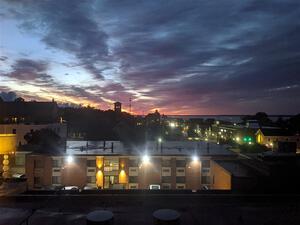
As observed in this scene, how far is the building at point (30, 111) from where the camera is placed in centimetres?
5797

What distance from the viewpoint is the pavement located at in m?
10.6

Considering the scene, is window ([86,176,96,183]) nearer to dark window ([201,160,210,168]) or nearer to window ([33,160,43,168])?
window ([33,160,43,168])

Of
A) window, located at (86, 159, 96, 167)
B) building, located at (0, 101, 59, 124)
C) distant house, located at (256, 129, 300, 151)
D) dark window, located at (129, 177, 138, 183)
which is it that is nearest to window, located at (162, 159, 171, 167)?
dark window, located at (129, 177, 138, 183)

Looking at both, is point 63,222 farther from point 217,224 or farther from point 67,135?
point 67,135

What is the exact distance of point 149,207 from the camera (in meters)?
12.2

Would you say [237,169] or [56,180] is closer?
[237,169]

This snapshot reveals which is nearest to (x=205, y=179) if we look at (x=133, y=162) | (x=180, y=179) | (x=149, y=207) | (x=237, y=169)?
(x=180, y=179)

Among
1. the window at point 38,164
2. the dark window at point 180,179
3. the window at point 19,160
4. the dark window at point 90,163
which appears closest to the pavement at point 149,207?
the dark window at point 90,163

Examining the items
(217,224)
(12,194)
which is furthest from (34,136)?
(217,224)

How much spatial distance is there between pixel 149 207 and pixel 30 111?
183 feet

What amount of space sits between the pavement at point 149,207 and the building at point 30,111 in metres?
48.6

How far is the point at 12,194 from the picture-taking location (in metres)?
13.2

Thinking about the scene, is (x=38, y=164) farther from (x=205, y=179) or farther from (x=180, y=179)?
(x=205, y=179)

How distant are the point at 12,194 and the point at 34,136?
2901cm
